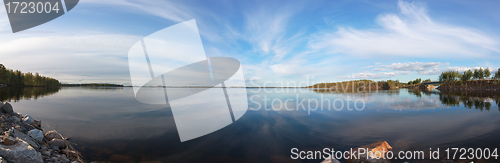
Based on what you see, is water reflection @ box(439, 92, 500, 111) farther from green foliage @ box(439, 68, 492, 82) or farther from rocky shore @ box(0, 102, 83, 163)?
green foliage @ box(439, 68, 492, 82)

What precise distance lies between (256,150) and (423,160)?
5876 millimetres

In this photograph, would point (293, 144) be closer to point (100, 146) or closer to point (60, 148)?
point (100, 146)

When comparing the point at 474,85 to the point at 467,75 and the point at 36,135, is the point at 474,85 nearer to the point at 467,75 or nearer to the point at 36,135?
the point at 467,75

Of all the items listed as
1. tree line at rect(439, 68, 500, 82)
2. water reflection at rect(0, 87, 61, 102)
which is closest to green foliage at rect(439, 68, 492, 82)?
tree line at rect(439, 68, 500, 82)

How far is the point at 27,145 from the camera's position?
376 cm

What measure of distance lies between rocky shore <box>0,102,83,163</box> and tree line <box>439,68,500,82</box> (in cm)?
14581

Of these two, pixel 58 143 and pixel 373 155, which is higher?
pixel 58 143

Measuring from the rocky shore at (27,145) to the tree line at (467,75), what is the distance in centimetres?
14581

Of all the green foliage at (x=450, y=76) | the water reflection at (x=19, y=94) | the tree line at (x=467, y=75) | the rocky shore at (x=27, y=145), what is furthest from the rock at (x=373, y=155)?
the green foliage at (x=450, y=76)

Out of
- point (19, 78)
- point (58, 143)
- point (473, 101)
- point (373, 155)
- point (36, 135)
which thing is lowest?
point (473, 101)

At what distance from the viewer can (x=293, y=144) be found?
7266 millimetres

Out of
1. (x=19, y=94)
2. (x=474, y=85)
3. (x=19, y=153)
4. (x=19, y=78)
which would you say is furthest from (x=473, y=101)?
(x=19, y=78)

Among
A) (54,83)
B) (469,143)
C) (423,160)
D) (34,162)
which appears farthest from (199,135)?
(54,83)

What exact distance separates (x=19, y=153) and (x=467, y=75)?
160 meters
